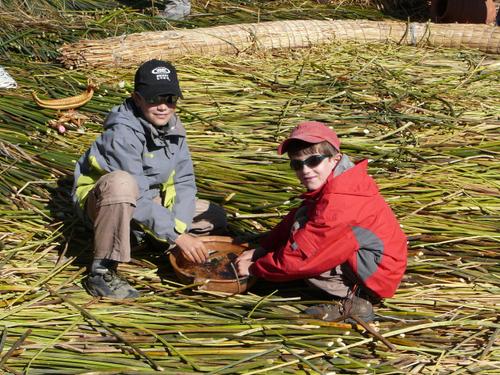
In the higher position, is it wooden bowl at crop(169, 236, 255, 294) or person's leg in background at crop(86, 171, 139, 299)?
person's leg in background at crop(86, 171, 139, 299)

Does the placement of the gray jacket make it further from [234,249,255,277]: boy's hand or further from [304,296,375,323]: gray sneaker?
[304,296,375,323]: gray sneaker

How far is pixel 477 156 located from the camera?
4777mm

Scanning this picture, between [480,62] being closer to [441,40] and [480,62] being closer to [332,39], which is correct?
[441,40]

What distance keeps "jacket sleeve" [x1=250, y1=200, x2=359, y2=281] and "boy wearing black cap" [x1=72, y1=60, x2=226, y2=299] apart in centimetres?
46

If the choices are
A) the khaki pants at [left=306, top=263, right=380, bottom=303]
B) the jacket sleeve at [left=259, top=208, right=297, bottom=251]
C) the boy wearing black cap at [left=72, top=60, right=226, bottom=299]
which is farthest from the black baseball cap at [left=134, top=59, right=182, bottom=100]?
the khaki pants at [left=306, top=263, right=380, bottom=303]

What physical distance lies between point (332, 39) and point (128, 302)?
4071mm

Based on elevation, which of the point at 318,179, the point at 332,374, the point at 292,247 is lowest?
the point at 332,374

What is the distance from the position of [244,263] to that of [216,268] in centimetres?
17

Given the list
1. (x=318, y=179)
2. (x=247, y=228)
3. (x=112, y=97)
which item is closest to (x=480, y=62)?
(x=112, y=97)

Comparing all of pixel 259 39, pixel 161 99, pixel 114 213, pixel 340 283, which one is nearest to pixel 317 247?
pixel 340 283

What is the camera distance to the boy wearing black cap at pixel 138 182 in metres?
3.46

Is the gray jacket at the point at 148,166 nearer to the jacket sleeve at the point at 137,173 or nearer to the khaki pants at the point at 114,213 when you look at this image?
the jacket sleeve at the point at 137,173

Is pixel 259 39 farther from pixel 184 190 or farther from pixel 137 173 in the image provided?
pixel 137 173

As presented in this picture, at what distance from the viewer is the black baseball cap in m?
3.62
